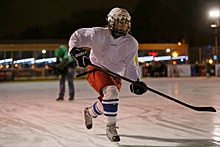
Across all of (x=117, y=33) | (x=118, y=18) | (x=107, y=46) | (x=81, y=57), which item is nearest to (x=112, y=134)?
(x=81, y=57)

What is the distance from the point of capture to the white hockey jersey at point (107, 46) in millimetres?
4090

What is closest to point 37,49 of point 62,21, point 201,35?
point 62,21

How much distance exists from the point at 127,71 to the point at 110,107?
67 cm

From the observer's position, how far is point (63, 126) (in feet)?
16.6

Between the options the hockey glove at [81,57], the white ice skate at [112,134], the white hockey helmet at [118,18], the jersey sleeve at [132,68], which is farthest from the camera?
the jersey sleeve at [132,68]

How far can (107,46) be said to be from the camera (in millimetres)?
4117

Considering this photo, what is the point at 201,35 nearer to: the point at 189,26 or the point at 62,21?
the point at 189,26

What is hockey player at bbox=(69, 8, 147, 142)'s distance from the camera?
12.7 ft

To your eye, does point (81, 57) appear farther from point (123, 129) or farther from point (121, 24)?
point (123, 129)

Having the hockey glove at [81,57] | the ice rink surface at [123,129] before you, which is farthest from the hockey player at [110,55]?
the ice rink surface at [123,129]

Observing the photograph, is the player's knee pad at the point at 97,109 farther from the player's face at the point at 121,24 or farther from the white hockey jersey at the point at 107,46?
the player's face at the point at 121,24

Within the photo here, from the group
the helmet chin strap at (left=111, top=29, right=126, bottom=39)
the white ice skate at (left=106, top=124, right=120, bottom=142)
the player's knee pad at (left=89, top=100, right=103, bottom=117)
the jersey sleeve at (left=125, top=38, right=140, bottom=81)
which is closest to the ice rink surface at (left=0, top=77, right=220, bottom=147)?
the white ice skate at (left=106, top=124, right=120, bottom=142)

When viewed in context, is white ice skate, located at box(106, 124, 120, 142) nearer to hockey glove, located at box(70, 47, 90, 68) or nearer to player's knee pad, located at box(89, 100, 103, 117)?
player's knee pad, located at box(89, 100, 103, 117)

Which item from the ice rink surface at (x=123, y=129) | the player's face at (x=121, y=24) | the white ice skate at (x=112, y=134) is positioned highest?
the player's face at (x=121, y=24)
